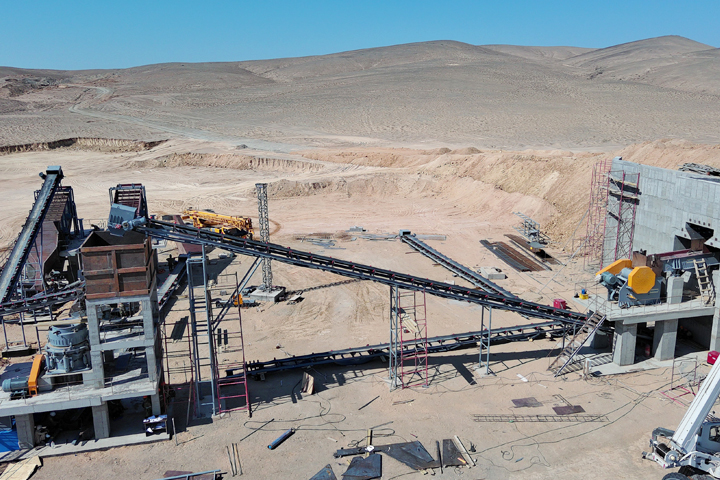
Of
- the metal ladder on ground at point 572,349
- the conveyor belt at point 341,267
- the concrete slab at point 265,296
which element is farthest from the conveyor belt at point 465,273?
the concrete slab at point 265,296

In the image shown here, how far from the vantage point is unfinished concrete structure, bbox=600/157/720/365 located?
25828 millimetres

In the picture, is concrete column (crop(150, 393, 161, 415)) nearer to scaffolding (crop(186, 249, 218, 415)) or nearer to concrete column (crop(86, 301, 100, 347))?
scaffolding (crop(186, 249, 218, 415))

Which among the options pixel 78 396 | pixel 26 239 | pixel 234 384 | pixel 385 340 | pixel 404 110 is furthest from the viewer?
pixel 404 110

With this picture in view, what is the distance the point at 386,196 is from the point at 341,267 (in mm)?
37073

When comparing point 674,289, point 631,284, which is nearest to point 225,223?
point 631,284

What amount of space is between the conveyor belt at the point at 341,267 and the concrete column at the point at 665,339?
3082mm

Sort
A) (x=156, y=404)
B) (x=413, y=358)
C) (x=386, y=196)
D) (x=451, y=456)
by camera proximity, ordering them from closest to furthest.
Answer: (x=451, y=456)
(x=156, y=404)
(x=413, y=358)
(x=386, y=196)

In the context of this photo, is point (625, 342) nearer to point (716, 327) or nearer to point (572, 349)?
point (572, 349)

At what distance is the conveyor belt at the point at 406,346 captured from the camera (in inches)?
1014

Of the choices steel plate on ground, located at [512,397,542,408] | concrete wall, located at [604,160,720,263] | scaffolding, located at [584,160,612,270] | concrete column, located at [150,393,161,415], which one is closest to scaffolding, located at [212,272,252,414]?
concrete column, located at [150,393,161,415]

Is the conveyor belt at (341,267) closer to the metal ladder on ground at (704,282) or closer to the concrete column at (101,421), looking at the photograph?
the metal ladder on ground at (704,282)

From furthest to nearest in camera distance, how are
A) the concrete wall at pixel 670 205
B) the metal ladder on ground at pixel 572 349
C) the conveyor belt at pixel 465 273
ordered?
the conveyor belt at pixel 465 273
the concrete wall at pixel 670 205
the metal ladder on ground at pixel 572 349

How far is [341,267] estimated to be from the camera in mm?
25281

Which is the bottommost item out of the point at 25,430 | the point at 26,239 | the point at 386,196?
the point at 25,430
